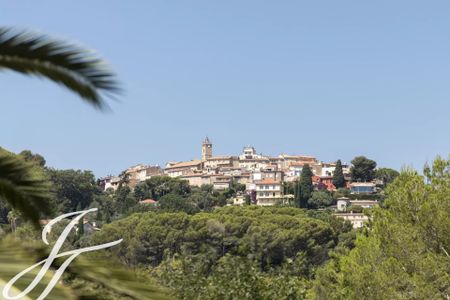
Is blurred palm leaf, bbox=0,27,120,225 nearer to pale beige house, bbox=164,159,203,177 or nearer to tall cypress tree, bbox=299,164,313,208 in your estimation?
tall cypress tree, bbox=299,164,313,208

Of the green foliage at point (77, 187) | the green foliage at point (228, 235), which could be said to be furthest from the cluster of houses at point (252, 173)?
the green foliage at point (228, 235)

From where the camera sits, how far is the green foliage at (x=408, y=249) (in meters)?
14.2

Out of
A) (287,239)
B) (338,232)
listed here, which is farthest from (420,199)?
(338,232)

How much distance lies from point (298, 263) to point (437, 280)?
12.5 ft

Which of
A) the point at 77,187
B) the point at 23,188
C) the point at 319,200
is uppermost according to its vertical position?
the point at 77,187

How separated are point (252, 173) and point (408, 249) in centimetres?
9202

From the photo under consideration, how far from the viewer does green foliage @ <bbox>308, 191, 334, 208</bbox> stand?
8788 centimetres

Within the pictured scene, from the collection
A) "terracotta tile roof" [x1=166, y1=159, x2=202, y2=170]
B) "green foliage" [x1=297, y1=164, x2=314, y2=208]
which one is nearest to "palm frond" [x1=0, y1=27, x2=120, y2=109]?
"green foliage" [x1=297, y1=164, x2=314, y2=208]

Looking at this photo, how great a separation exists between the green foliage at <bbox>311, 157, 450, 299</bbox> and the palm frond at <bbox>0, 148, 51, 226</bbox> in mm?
11990

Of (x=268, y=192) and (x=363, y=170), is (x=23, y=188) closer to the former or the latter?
(x=268, y=192)

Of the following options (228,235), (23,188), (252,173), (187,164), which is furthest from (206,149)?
(23,188)

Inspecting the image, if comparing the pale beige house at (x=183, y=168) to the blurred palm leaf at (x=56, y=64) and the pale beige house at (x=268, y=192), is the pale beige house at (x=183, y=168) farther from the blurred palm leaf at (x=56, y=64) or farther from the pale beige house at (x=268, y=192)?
the blurred palm leaf at (x=56, y=64)

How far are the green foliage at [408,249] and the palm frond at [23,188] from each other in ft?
39.3

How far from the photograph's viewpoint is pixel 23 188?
2.71 m
